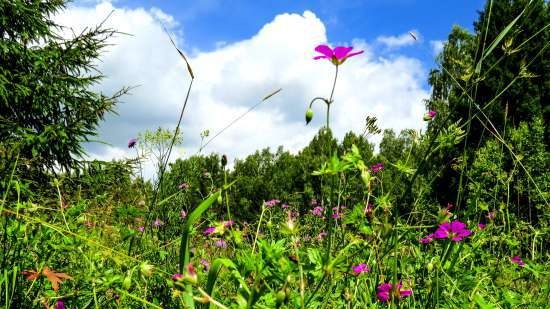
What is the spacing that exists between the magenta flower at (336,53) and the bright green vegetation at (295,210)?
153 mm

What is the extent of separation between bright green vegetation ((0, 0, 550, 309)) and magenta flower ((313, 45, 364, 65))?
0.50 ft

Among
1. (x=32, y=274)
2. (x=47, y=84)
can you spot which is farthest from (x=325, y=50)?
(x=47, y=84)

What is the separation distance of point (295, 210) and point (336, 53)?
3.95m

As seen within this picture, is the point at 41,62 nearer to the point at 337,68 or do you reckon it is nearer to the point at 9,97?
the point at 9,97

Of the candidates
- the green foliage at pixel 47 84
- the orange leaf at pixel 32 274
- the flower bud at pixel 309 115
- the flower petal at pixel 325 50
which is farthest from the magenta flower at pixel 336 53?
the green foliage at pixel 47 84

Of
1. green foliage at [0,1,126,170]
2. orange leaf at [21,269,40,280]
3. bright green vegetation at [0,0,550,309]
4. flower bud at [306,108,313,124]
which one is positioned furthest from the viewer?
green foliage at [0,1,126,170]

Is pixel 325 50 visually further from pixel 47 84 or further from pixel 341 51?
pixel 47 84

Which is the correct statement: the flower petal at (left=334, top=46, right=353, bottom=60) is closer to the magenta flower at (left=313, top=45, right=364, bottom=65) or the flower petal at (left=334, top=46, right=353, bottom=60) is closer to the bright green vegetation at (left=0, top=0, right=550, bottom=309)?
the magenta flower at (left=313, top=45, right=364, bottom=65)

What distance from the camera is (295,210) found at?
4.84m

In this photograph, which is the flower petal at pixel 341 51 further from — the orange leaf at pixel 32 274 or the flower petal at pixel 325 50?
the orange leaf at pixel 32 274

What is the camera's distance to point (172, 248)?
7.76ft

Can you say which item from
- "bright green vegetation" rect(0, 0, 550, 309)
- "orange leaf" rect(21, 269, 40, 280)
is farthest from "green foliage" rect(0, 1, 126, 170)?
"orange leaf" rect(21, 269, 40, 280)

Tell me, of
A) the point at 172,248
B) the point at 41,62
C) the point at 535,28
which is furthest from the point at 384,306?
the point at 535,28

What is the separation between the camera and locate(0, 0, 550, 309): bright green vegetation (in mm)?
1078
